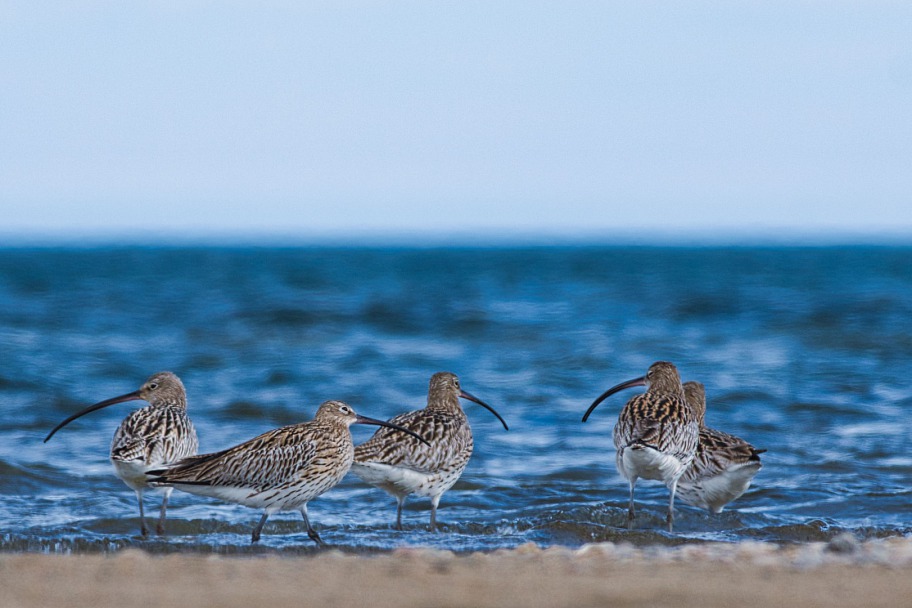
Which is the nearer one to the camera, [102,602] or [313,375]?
[102,602]

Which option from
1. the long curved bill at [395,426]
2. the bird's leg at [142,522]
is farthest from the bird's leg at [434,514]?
the bird's leg at [142,522]

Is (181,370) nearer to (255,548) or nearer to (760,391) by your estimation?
(760,391)

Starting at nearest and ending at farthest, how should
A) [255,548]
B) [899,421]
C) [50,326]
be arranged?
[255,548]
[899,421]
[50,326]

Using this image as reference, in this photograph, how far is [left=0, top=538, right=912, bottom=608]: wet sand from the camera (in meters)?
4.71

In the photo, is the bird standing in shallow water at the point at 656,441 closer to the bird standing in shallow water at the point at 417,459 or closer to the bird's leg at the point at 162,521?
the bird standing in shallow water at the point at 417,459

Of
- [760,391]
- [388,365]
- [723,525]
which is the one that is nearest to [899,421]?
[760,391]

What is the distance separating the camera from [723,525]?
8859mm

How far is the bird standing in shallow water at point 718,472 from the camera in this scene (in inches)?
348

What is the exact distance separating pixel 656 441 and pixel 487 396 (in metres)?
6.74

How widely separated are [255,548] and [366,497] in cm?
218

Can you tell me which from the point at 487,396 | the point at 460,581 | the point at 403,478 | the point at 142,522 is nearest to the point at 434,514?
the point at 403,478

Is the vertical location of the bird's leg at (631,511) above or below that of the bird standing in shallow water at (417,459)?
below

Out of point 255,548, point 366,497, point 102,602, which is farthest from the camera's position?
point 366,497

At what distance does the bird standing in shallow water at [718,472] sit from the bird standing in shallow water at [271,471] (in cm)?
254
